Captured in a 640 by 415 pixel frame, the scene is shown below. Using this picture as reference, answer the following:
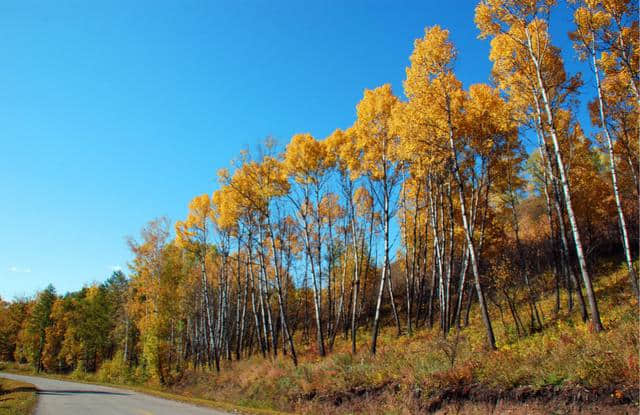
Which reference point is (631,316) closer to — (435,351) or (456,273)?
(435,351)

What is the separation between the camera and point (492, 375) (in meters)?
8.99

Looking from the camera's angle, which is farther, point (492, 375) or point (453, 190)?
point (453, 190)

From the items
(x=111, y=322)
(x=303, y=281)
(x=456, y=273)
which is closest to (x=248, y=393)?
(x=303, y=281)

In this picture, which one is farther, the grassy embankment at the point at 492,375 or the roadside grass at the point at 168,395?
the roadside grass at the point at 168,395

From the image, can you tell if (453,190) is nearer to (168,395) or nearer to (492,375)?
(492,375)

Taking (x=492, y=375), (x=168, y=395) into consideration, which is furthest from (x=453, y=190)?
(x=168, y=395)

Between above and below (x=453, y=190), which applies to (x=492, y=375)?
below

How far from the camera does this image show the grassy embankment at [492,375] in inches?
284

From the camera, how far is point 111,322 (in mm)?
44875

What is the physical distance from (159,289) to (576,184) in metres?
27.4

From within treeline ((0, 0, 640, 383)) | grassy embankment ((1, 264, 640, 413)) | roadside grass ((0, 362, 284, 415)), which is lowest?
roadside grass ((0, 362, 284, 415))

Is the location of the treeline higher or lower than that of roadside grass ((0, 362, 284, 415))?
higher

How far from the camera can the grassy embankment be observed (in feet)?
23.7

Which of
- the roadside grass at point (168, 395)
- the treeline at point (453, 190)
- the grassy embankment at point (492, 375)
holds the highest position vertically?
→ the treeline at point (453, 190)
